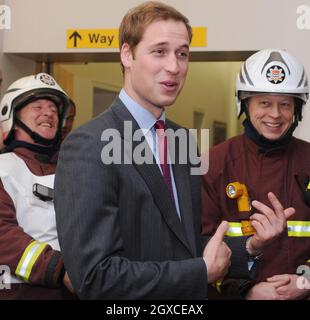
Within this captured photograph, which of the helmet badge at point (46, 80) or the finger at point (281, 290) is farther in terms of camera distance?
the helmet badge at point (46, 80)

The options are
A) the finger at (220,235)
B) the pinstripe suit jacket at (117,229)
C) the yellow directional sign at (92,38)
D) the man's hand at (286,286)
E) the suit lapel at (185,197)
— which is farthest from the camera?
the yellow directional sign at (92,38)

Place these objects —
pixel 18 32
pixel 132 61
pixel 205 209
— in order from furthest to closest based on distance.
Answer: pixel 18 32 < pixel 205 209 < pixel 132 61

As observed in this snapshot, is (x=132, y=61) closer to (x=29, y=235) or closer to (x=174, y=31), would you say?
(x=174, y=31)

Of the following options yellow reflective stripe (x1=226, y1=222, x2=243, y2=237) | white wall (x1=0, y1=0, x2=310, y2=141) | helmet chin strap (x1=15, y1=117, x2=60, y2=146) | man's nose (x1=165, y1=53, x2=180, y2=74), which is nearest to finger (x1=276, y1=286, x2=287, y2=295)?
yellow reflective stripe (x1=226, y1=222, x2=243, y2=237)

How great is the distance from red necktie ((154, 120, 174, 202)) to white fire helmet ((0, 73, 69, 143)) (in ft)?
4.92

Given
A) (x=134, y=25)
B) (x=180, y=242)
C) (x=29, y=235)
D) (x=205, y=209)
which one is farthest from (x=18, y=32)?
(x=180, y=242)

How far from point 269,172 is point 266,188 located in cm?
8

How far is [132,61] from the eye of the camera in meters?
1.75

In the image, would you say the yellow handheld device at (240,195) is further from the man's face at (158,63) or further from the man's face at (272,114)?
the man's face at (158,63)

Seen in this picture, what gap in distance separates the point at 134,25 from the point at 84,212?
0.61 metres

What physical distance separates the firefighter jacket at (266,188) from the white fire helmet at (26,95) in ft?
3.50

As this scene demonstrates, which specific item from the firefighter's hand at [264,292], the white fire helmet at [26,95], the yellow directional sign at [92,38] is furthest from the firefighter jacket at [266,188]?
the yellow directional sign at [92,38]

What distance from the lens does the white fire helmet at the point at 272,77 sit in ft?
8.66

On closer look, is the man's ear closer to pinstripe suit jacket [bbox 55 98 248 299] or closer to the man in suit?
the man in suit
